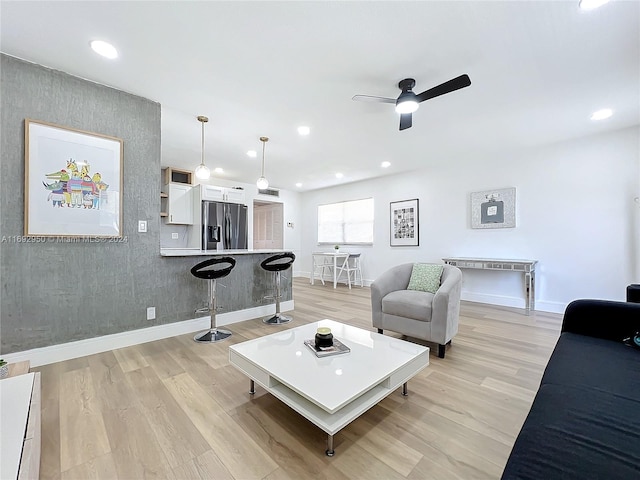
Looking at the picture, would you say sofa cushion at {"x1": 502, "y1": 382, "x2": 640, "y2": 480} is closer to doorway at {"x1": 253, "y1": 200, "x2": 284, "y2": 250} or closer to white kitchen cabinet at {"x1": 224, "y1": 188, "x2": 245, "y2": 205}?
white kitchen cabinet at {"x1": 224, "y1": 188, "x2": 245, "y2": 205}

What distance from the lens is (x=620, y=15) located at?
1.69 metres

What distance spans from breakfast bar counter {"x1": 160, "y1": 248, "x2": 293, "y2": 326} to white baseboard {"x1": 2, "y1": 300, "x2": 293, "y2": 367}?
Result: 14 millimetres

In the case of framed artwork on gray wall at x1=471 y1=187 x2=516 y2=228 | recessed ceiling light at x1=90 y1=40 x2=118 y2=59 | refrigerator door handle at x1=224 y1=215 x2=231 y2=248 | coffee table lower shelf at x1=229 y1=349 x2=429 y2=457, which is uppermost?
recessed ceiling light at x1=90 y1=40 x2=118 y2=59

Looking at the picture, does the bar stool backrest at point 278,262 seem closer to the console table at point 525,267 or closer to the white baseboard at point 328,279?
the console table at point 525,267

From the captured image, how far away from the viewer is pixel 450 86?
6.93ft

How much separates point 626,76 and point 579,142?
1.72 m

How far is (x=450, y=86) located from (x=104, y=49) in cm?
265

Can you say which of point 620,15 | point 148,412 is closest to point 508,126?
point 620,15

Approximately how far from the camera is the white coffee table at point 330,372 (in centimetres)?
129

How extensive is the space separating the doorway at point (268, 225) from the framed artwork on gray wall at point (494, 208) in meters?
4.67

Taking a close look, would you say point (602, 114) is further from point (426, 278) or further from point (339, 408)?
point (339, 408)

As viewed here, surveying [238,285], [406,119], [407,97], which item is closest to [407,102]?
[407,97]

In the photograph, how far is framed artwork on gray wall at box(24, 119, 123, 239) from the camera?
7.30ft

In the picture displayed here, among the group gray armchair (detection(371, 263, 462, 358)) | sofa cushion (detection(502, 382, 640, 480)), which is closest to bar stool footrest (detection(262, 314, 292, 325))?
gray armchair (detection(371, 263, 462, 358))
